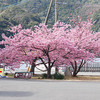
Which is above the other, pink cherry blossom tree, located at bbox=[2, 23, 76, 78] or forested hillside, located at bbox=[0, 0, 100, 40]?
forested hillside, located at bbox=[0, 0, 100, 40]

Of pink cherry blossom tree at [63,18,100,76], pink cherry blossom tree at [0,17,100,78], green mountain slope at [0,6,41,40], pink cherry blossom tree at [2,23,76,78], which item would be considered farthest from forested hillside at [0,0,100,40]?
pink cherry blossom tree at [2,23,76,78]

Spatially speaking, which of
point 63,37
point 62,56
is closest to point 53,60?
point 62,56

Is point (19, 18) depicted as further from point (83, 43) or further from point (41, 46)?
point (41, 46)

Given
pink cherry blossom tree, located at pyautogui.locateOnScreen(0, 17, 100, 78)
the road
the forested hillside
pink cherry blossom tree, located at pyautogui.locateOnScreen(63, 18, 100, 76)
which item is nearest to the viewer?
the road

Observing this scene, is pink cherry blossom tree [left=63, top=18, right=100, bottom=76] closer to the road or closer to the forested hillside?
the road

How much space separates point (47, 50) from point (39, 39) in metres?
1.41

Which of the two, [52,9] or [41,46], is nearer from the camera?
[41,46]

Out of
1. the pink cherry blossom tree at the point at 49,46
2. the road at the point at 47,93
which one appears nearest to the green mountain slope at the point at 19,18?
the pink cherry blossom tree at the point at 49,46

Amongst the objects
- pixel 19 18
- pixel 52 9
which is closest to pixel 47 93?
pixel 19 18

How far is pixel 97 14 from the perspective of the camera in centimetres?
9319

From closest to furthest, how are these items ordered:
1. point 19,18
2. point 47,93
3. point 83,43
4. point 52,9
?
point 47,93 < point 83,43 < point 19,18 < point 52,9

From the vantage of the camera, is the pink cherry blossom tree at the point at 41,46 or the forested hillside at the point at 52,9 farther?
the forested hillside at the point at 52,9

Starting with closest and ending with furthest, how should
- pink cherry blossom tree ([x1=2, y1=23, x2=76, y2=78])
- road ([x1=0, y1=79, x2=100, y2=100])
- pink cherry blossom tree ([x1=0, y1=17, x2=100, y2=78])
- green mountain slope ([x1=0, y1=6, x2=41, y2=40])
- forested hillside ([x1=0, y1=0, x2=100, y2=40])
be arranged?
road ([x1=0, y1=79, x2=100, y2=100]) < pink cherry blossom tree ([x1=2, y1=23, x2=76, y2=78]) < pink cherry blossom tree ([x1=0, y1=17, x2=100, y2=78]) < green mountain slope ([x1=0, y1=6, x2=41, y2=40]) < forested hillside ([x1=0, y1=0, x2=100, y2=40])

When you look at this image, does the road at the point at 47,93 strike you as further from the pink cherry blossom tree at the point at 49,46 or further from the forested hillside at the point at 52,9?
the forested hillside at the point at 52,9
